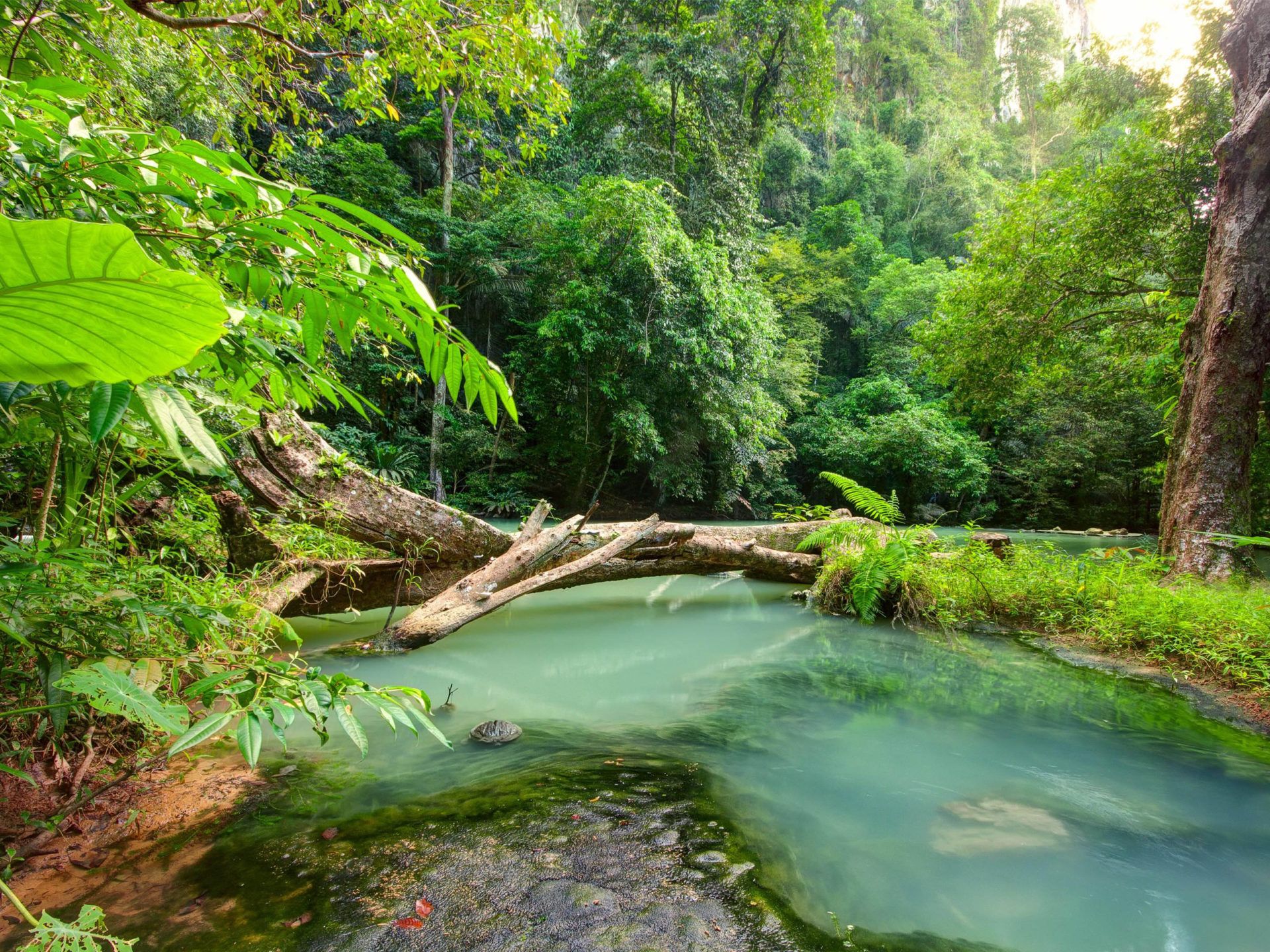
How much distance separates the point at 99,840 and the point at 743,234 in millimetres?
17001

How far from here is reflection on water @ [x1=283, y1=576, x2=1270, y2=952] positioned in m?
1.56

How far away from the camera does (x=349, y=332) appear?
917mm

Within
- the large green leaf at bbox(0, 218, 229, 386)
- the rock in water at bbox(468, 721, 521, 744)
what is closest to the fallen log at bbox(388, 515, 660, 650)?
the rock in water at bbox(468, 721, 521, 744)

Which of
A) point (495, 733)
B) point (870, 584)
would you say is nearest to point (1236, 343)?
point (870, 584)

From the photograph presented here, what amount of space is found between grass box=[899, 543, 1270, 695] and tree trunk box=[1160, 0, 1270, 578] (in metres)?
0.50

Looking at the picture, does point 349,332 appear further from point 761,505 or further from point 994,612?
→ point 761,505

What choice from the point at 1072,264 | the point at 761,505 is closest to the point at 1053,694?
the point at 1072,264

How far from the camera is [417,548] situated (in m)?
3.97

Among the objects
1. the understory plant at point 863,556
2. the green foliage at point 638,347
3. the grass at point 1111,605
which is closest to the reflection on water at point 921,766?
the grass at point 1111,605

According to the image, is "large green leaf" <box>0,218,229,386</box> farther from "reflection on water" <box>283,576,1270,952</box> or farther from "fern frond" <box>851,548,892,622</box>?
"fern frond" <box>851,548,892,622</box>

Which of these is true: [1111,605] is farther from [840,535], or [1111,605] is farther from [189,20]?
[189,20]

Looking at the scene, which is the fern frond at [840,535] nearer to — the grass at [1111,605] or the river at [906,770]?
the grass at [1111,605]

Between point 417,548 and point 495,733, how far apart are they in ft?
6.14

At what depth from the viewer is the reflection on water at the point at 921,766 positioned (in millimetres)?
1563
